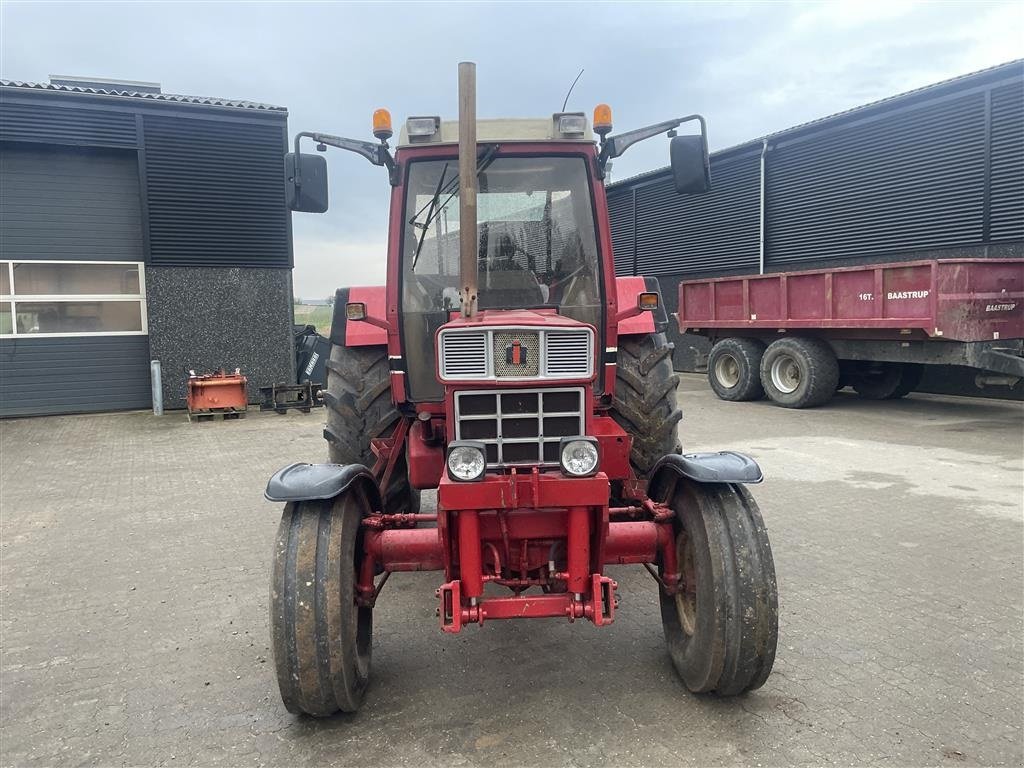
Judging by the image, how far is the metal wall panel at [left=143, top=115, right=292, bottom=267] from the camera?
40.5 feet

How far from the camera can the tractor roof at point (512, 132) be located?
12.8 ft

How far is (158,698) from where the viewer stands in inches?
127

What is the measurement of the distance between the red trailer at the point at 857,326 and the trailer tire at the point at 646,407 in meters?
6.57

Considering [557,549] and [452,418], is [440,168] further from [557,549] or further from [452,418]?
[557,549]

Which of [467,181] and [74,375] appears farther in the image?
[74,375]

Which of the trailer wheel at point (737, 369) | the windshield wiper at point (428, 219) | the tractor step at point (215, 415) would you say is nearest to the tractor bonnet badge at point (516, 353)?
the windshield wiper at point (428, 219)

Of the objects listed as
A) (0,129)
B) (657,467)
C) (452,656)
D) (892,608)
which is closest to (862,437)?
(892,608)

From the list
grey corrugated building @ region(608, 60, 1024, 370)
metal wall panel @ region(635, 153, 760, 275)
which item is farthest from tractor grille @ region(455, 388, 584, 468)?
metal wall panel @ region(635, 153, 760, 275)

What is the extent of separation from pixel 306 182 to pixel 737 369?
1018cm

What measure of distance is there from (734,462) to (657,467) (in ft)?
1.40

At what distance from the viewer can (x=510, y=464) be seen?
307cm

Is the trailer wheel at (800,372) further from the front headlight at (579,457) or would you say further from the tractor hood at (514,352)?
the front headlight at (579,457)

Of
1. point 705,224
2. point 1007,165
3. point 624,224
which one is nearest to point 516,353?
point 1007,165

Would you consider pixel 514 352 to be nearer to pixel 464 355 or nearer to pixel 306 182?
pixel 464 355
